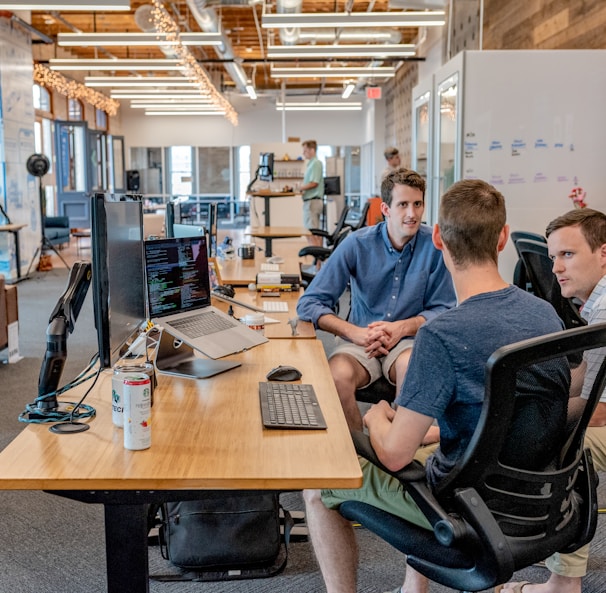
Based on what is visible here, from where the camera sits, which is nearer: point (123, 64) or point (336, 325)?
point (336, 325)

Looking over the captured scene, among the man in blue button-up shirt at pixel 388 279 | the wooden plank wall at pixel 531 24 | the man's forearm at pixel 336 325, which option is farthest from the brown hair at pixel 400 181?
the wooden plank wall at pixel 531 24

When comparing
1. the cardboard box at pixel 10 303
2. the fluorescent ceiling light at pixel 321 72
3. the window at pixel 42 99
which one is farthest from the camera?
the window at pixel 42 99

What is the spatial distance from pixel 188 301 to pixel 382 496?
97cm

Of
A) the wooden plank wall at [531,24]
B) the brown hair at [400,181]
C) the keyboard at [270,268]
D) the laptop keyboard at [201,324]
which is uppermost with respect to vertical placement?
the wooden plank wall at [531,24]

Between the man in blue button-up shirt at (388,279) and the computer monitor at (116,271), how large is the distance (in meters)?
0.95

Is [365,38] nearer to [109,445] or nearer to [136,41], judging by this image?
[136,41]

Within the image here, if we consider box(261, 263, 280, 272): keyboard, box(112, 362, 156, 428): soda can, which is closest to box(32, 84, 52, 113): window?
box(261, 263, 280, 272): keyboard

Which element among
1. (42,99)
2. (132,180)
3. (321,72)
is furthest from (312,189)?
(132,180)

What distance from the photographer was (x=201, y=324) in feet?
7.97

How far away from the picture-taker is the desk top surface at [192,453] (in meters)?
1.50

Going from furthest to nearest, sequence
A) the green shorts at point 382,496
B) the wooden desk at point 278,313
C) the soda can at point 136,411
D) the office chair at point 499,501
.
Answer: the wooden desk at point 278,313 < the green shorts at point 382,496 < the soda can at point 136,411 < the office chair at point 499,501

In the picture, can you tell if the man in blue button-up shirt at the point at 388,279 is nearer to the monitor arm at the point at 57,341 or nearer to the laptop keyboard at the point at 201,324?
the laptop keyboard at the point at 201,324

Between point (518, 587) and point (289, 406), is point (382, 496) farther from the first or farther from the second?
point (518, 587)

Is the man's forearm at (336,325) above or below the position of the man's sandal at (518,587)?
above
